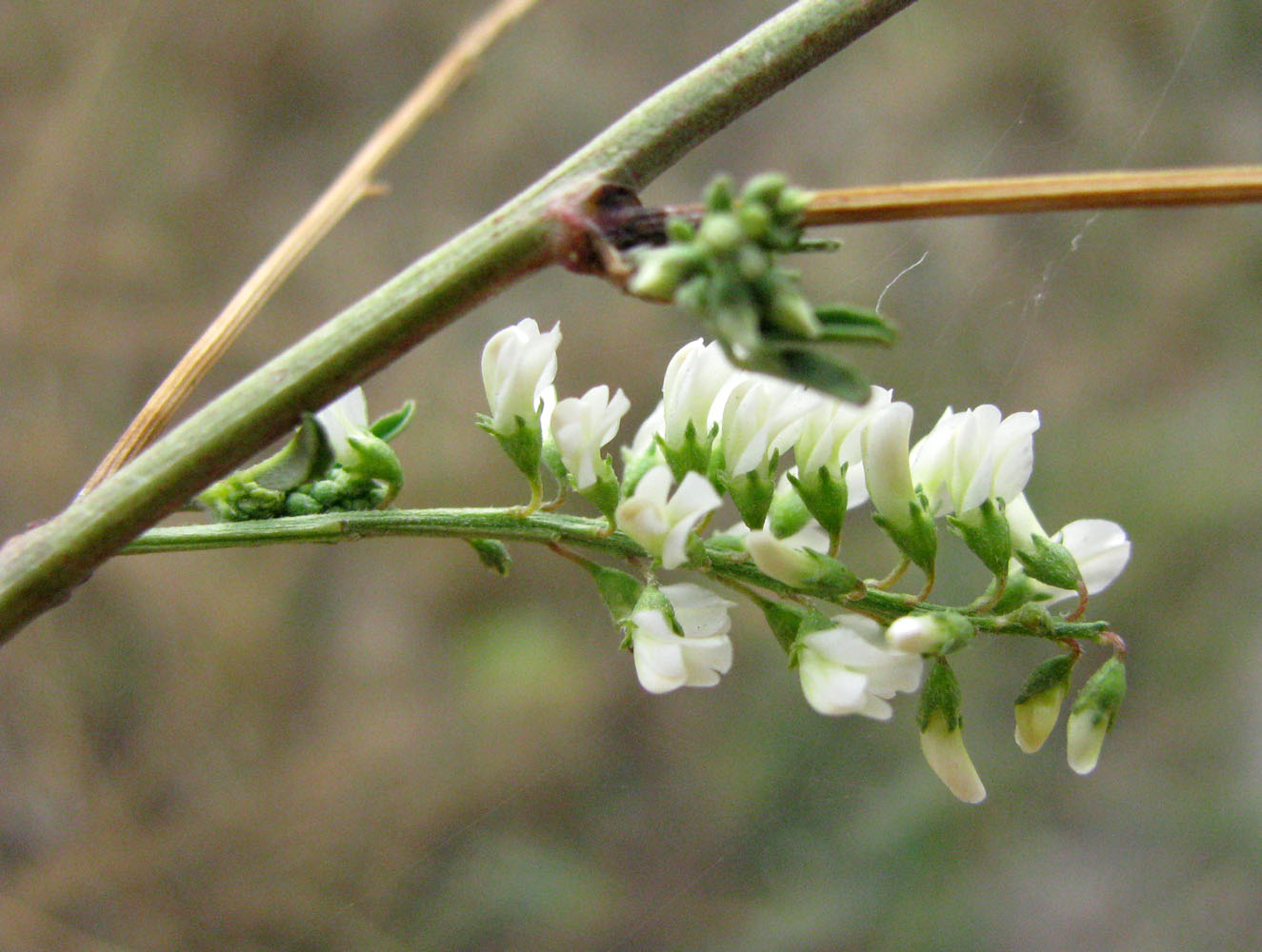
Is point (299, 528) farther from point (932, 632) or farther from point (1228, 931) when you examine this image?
point (1228, 931)

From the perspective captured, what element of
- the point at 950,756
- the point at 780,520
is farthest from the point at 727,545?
the point at 950,756

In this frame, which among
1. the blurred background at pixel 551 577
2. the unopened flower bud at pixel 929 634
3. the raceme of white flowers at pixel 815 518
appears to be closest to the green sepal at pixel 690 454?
the raceme of white flowers at pixel 815 518

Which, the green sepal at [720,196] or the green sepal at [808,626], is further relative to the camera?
the green sepal at [808,626]

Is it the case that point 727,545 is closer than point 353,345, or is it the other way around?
point 353,345

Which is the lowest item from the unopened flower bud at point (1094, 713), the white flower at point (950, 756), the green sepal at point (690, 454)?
the white flower at point (950, 756)

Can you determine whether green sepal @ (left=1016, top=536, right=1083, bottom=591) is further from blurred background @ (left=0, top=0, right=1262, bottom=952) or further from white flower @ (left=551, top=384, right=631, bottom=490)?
blurred background @ (left=0, top=0, right=1262, bottom=952)

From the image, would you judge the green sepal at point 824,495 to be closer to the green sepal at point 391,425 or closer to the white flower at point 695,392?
the white flower at point 695,392

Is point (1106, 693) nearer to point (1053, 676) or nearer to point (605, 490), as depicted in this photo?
point (1053, 676)
